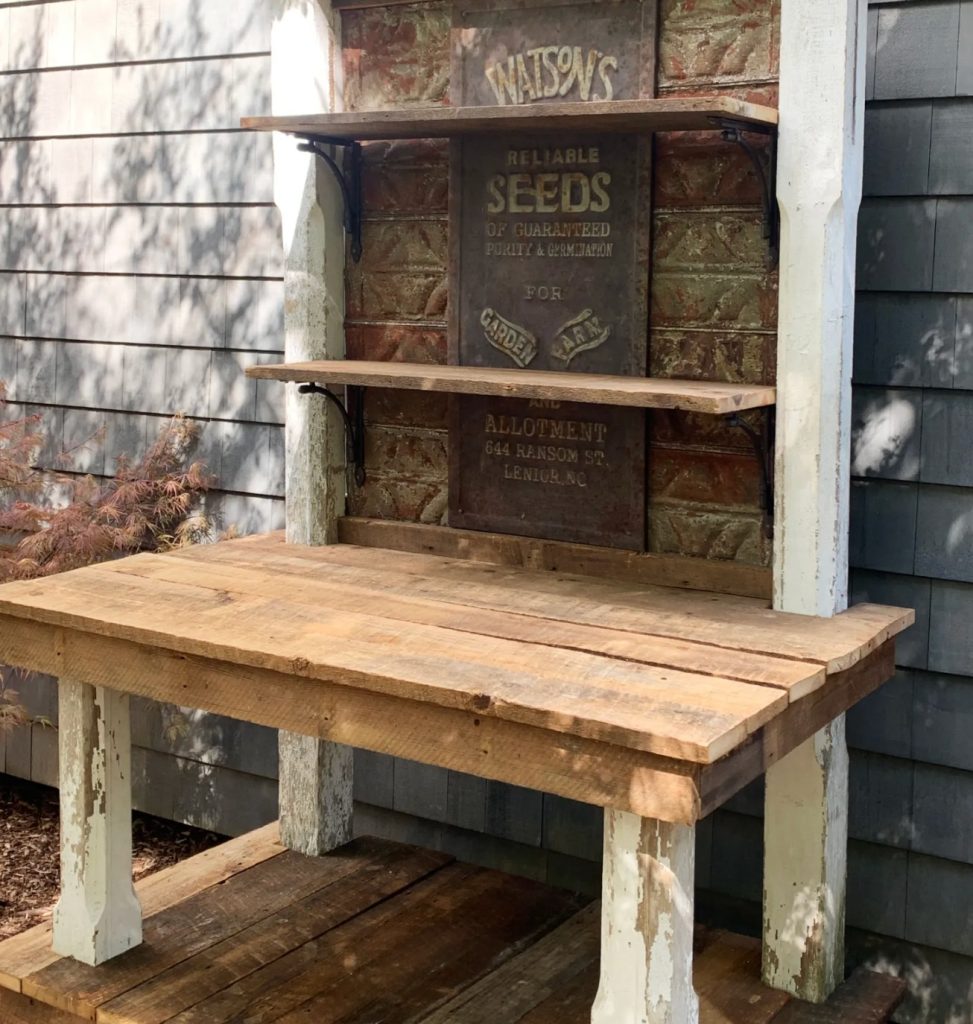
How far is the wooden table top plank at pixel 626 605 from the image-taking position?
2.83 metres

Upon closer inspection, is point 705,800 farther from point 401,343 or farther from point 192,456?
point 192,456

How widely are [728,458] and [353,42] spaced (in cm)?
139

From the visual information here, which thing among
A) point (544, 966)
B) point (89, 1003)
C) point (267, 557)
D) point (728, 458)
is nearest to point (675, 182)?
point (728, 458)

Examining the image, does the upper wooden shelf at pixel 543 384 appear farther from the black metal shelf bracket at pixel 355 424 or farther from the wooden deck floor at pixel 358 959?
the wooden deck floor at pixel 358 959

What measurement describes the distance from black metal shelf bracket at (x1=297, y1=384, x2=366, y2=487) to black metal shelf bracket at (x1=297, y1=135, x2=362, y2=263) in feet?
1.14

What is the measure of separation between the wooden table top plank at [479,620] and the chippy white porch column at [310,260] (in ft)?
0.99

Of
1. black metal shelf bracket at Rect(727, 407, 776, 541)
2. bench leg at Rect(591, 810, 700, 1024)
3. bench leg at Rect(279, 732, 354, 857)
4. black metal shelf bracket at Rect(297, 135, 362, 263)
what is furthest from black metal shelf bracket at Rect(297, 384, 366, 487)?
bench leg at Rect(591, 810, 700, 1024)

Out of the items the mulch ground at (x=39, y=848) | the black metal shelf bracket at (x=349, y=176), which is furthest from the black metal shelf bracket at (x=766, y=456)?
the mulch ground at (x=39, y=848)

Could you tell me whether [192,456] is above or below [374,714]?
above

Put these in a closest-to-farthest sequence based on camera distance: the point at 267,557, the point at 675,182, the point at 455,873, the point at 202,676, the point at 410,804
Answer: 1. the point at 202,676
2. the point at 675,182
3. the point at 267,557
4. the point at 455,873
5. the point at 410,804

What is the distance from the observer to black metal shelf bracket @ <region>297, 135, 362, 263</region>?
142 inches

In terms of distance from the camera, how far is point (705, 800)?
239 cm

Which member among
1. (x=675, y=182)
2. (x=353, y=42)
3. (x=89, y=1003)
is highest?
(x=353, y=42)

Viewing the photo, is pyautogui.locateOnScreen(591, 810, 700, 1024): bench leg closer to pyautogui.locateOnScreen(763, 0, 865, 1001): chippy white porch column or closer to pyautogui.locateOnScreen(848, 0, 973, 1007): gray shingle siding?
pyautogui.locateOnScreen(763, 0, 865, 1001): chippy white porch column
